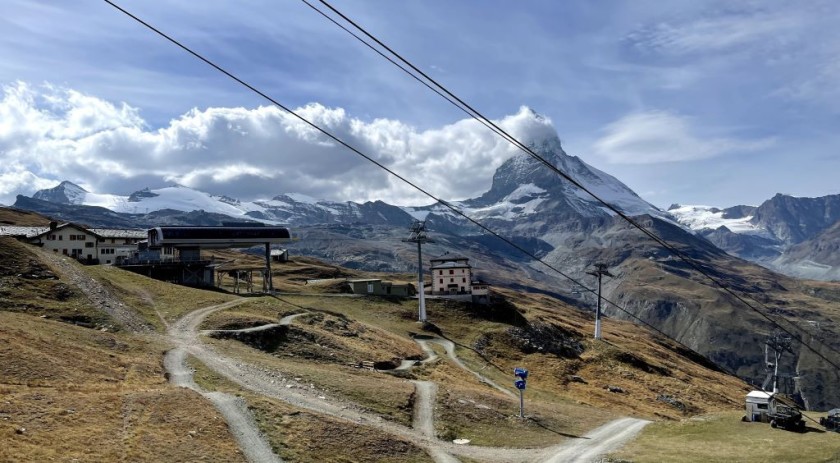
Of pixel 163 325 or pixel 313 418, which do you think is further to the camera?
pixel 163 325

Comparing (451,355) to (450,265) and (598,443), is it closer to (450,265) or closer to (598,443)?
(450,265)

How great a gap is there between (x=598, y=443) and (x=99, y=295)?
54.0 metres

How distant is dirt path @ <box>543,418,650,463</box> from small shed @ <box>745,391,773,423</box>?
1197 centimetres

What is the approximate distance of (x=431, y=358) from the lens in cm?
7350

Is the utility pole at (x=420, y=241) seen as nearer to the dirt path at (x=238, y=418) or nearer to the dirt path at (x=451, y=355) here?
the dirt path at (x=451, y=355)

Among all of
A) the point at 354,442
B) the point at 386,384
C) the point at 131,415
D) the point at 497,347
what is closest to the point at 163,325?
the point at 386,384

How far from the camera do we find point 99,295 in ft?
217

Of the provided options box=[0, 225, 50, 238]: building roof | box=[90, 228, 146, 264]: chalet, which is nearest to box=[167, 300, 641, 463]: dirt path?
box=[90, 228, 146, 264]: chalet

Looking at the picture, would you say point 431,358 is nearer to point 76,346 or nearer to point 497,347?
point 497,347

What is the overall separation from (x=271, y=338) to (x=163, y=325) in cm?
1129

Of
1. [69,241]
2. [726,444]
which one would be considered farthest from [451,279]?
[726,444]

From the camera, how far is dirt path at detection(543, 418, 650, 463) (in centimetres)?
3903

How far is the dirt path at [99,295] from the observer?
59812 millimetres

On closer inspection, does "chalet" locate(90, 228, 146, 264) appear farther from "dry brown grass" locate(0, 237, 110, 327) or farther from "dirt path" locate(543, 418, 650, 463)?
"dirt path" locate(543, 418, 650, 463)
